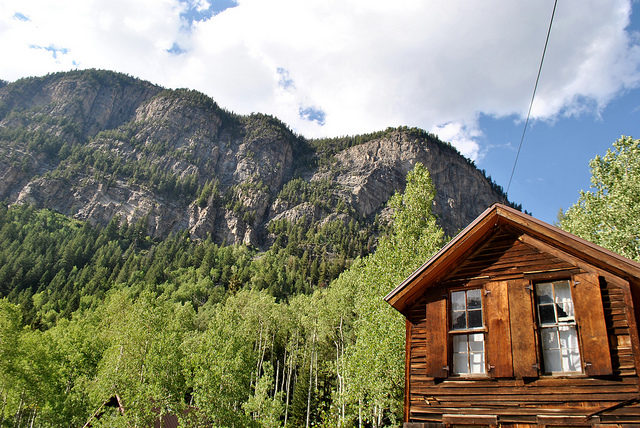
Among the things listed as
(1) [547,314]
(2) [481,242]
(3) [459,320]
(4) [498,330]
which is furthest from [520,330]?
(2) [481,242]

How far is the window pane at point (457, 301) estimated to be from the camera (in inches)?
436

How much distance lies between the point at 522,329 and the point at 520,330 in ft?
0.18

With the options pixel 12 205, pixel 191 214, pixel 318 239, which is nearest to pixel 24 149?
pixel 12 205

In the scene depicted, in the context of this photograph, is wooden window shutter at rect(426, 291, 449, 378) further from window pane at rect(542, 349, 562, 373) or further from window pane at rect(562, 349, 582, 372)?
window pane at rect(562, 349, 582, 372)

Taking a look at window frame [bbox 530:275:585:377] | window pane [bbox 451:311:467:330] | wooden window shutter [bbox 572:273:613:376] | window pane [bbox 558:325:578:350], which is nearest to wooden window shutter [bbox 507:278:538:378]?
window frame [bbox 530:275:585:377]

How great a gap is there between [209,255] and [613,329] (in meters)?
126

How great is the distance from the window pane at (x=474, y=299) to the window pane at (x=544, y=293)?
1.46 meters

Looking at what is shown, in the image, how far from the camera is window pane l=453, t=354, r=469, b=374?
34.3 feet

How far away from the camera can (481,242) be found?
11406mm

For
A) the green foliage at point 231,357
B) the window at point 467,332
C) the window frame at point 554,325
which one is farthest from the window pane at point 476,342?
the green foliage at point 231,357

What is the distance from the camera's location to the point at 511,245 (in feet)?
36.0

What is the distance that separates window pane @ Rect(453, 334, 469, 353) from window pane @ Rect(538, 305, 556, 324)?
1991mm

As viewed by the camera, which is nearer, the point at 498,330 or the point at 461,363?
the point at 498,330

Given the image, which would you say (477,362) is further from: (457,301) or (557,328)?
(557,328)
